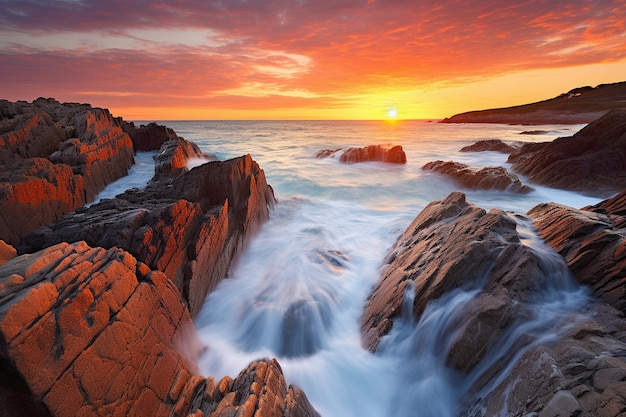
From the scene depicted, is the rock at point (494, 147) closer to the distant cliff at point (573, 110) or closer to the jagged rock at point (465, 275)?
the jagged rock at point (465, 275)

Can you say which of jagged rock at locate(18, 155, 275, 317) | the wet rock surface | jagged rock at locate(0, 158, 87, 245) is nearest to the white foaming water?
jagged rock at locate(0, 158, 87, 245)

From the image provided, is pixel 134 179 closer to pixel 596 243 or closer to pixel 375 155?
pixel 596 243

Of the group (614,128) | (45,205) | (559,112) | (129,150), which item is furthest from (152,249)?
(559,112)

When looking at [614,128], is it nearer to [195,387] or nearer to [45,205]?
[195,387]

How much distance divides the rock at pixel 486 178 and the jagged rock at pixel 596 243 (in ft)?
36.8

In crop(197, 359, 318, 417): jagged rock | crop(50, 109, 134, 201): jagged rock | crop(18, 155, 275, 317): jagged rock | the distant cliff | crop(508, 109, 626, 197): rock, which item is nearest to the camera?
crop(197, 359, 318, 417): jagged rock

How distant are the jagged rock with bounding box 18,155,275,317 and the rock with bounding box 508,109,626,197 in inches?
637

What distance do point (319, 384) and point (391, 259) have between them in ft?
14.2

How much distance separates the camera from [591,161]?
1603 cm

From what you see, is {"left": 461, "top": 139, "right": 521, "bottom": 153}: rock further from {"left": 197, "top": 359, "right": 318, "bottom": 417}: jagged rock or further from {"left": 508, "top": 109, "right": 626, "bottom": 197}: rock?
{"left": 197, "top": 359, "right": 318, "bottom": 417}: jagged rock

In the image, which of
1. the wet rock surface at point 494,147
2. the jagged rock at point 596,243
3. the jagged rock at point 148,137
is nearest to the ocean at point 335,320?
the jagged rock at point 596,243

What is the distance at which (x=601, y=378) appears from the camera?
3.24 metres

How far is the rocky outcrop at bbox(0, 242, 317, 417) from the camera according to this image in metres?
3.15

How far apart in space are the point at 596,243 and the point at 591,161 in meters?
14.5
